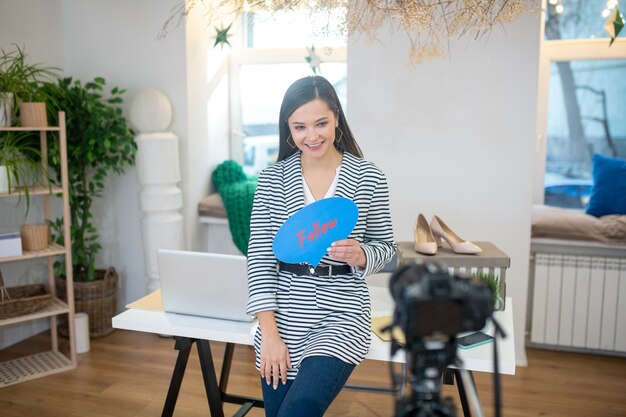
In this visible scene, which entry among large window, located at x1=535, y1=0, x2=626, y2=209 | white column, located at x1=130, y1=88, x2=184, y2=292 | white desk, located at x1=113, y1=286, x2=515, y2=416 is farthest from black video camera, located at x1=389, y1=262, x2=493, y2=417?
large window, located at x1=535, y1=0, x2=626, y2=209

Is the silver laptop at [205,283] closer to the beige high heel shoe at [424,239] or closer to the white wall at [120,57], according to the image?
the beige high heel shoe at [424,239]

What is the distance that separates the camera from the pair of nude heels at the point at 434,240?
247 centimetres

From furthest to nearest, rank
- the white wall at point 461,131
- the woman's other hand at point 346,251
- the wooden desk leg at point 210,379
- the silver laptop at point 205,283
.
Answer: the white wall at point 461,131, the wooden desk leg at point 210,379, the silver laptop at point 205,283, the woman's other hand at point 346,251

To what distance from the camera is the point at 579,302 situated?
11.4ft

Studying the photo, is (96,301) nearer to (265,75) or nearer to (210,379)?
(210,379)

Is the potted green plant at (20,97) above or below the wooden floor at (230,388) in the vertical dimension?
above

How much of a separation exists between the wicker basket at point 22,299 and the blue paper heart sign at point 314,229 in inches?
83.4

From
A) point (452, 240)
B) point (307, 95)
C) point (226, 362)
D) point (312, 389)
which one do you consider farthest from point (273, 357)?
point (452, 240)

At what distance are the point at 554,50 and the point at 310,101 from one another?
2561 mm

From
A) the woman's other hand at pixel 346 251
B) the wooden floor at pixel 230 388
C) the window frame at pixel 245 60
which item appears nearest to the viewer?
the woman's other hand at pixel 346 251

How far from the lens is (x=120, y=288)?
13.3 ft

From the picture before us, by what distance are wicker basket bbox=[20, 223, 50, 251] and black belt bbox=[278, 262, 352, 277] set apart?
1.91 metres

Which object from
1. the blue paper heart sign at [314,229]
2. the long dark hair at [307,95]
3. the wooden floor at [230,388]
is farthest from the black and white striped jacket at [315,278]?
the wooden floor at [230,388]

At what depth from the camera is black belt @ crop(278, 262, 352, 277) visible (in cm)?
183
